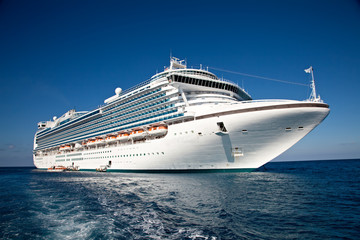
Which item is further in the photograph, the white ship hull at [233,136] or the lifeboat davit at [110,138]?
the lifeboat davit at [110,138]

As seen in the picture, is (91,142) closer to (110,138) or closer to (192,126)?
(110,138)

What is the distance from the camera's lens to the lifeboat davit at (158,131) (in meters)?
24.4

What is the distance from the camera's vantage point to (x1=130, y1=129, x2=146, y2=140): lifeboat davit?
26.7 m

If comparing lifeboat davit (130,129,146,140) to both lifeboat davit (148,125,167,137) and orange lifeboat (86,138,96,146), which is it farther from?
orange lifeboat (86,138,96,146)

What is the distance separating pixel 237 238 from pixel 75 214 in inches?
280

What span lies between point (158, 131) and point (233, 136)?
9.25 metres

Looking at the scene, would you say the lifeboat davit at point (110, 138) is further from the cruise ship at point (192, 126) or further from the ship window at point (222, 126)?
the ship window at point (222, 126)

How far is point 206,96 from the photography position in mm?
25641

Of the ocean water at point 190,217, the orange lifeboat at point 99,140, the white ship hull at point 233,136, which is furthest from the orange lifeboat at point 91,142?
the ocean water at point 190,217

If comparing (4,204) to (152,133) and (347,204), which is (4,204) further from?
(347,204)

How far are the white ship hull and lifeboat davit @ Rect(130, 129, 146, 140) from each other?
1257 mm

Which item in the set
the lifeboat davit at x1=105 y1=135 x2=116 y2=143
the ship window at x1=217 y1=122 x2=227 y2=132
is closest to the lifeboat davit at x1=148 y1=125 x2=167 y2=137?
the ship window at x1=217 y1=122 x2=227 y2=132

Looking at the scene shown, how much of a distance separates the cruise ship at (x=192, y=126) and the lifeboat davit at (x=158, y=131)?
73 mm

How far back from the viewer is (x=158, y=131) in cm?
2447
